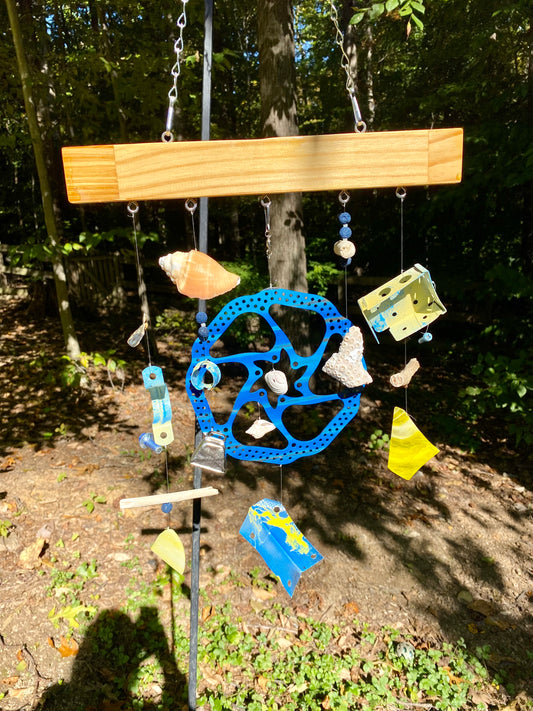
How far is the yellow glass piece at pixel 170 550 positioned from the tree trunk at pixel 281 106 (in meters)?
2.92

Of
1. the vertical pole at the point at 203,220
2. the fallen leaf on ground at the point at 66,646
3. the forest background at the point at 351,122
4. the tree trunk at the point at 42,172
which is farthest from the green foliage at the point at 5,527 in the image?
the forest background at the point at 351,122

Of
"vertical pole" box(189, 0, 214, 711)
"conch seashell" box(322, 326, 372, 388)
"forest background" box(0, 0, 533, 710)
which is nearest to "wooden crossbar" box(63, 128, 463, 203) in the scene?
"vertical pole" box(189, 0, 214, 711)

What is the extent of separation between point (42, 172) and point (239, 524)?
3.58m

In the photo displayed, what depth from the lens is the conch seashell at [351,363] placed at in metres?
1.65

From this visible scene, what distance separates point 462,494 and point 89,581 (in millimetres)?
3075

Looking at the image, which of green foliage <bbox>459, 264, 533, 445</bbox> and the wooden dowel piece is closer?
the wooden dowel piece

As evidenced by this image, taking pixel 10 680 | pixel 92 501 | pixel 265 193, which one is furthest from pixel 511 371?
pixel 10 680

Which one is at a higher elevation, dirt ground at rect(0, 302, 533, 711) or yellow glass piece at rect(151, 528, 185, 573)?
yellow glass piece at rect(151, 528, 185, 573)

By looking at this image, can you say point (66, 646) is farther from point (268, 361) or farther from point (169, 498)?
point (268, 361)

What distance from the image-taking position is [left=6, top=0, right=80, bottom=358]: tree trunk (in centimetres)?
373

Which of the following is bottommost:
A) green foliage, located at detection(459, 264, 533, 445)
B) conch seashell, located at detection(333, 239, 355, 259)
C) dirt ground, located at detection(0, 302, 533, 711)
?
dirt ground, located at detection(0, 302, 533, 711)

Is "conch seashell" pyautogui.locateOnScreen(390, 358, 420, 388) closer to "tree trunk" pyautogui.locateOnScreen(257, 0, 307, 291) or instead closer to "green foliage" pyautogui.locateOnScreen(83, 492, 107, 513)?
"tree trunk" pyautogui.locateOnScreen(257, 0, 307, 291)

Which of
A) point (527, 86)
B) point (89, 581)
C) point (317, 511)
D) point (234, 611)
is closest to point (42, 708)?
point (89, 581)

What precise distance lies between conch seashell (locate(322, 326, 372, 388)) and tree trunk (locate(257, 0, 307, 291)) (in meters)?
2.67
